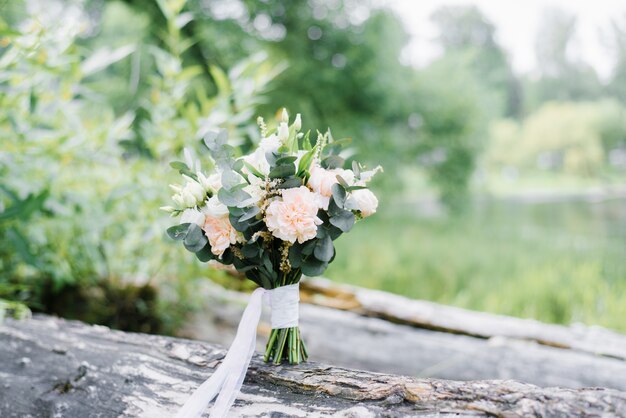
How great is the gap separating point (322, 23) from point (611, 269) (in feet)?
17.3

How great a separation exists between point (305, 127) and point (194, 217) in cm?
622

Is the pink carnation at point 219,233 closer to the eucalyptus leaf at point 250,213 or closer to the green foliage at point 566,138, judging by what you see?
the eucalyptus leaf at point 250,213

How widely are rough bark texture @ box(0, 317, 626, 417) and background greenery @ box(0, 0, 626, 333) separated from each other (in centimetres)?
→ 42

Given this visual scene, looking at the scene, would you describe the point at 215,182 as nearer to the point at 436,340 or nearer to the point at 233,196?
the point at 233,196

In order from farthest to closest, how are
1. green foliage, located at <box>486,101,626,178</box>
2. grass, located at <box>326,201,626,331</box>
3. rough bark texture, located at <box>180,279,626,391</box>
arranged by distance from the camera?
green foliage, located at <box>486,101,626,178</box>, grass, located at <box>326,201,626,331</box>, rough bark texture, located at <box>180,279,626,391</box>

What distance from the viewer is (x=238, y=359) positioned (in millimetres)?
1438

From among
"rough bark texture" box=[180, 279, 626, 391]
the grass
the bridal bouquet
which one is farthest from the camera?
the grass

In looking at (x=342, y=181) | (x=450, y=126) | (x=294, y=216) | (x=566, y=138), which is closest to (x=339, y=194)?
(x=342, y=181)

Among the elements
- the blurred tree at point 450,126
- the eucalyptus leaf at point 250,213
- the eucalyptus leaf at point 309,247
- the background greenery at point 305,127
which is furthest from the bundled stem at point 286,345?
the blurred tree at point 450,126

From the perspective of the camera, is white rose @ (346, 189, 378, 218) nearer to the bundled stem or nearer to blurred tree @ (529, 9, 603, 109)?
the bundled stem

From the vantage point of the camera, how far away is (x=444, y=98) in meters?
9.85

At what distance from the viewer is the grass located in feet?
13.2

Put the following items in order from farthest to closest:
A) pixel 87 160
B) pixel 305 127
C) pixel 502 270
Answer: pixel 305 127
pixel 502 270
pixel 87 160

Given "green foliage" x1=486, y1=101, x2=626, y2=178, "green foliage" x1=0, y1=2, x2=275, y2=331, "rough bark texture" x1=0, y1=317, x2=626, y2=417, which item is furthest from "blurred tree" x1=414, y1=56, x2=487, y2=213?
"rough bark texture" x1=0, y1=317, x2=626, y2=417
